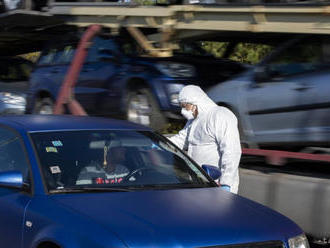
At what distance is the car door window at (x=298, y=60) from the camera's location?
8.23 meters

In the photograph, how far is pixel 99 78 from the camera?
11758mm

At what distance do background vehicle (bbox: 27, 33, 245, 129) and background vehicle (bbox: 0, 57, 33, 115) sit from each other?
276 centimetres

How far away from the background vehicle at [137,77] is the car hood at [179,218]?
17.7 feet

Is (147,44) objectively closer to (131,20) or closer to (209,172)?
(131,20)

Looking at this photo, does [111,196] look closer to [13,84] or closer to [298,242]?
[298,242]

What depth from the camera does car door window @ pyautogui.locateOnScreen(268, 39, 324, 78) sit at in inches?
324

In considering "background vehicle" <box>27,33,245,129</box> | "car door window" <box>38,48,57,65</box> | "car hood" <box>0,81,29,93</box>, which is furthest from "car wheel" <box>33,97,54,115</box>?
"car hood" <box>0,81,29,93</box>

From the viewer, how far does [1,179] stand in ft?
16.7

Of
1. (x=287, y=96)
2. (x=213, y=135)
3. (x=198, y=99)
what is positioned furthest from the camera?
(x=287, y=96)

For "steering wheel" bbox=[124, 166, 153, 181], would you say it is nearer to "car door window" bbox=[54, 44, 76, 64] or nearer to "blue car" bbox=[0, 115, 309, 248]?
"blue car" bbox=[0, 115, 309, 248]

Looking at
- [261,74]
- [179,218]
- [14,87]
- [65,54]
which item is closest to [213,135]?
[179,218]

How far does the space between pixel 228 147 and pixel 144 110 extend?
4426 mm

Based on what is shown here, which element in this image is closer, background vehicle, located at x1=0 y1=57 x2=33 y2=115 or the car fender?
the car fender

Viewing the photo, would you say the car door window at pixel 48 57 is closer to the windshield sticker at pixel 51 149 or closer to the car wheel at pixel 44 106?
the car wheel at pixel 44 106
